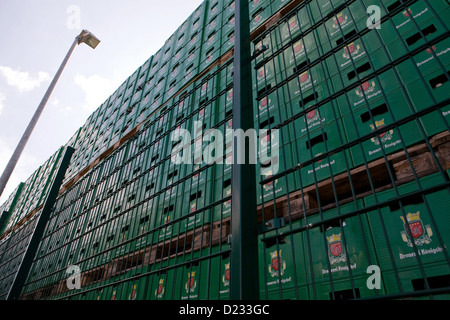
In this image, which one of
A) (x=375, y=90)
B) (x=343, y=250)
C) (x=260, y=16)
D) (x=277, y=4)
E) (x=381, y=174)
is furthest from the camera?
(x=260, y=16)

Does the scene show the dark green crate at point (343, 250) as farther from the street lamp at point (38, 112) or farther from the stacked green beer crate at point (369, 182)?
the street lamp at point (38, 112)

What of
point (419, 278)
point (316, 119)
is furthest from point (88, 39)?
point (419, 278)

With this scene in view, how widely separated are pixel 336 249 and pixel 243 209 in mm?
2417

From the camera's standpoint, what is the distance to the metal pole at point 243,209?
133 centimetres

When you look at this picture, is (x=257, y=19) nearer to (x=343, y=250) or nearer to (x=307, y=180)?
(x=307, y=180)

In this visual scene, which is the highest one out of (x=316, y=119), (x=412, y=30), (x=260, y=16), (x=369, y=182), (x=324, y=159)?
(x=260, y=16)

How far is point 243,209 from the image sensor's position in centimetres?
149

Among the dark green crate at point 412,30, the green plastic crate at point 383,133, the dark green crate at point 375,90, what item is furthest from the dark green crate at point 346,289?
the dark green crate at point 412,30

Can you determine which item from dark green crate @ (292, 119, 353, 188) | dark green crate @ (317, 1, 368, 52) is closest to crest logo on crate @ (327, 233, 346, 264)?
dark green crate @ (292, 119, 353, 188)

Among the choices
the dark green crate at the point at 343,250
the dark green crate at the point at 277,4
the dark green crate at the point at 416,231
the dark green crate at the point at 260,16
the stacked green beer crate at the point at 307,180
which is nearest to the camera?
the stacked green beer crate at the point at 307,180

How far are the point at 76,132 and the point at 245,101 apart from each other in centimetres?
1478

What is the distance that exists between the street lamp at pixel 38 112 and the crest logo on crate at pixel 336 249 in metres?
4.16

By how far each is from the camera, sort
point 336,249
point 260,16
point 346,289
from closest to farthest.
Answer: point 346,289
point 336,249
point 260,16
